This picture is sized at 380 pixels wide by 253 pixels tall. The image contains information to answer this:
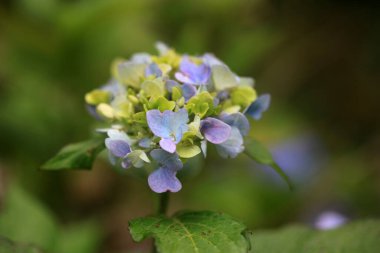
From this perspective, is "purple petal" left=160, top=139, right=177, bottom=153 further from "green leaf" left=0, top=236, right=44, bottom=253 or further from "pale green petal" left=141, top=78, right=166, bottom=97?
"green leaf" left=0, top=236, right=44, bottom=253

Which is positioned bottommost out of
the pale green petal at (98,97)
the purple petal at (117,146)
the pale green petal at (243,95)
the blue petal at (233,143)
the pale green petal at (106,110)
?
the purple petal at (117,146)

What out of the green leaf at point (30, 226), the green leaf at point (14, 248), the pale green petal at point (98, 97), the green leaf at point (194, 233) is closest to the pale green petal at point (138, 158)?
the green leaf at point (194, 233)

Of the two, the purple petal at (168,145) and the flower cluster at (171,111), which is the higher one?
the flower cluster at (171,111)

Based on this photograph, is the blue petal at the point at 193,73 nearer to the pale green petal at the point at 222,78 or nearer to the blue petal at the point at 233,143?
the pale green petal at the point at 222,78

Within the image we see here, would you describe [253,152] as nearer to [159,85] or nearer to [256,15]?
[159,85]

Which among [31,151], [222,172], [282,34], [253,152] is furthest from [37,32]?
[253,152]
